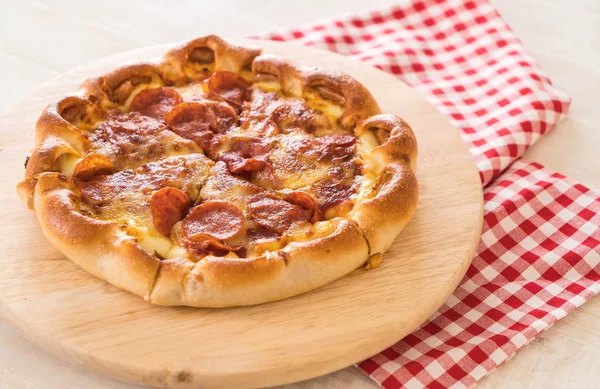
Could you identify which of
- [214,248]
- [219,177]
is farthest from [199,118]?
[214,248]

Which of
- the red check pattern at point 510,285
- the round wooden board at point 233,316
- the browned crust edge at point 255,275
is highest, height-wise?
the browned crust edge at point 255,275

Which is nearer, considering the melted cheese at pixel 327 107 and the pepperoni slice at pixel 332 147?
the pepperoni slice at pixel 332 147

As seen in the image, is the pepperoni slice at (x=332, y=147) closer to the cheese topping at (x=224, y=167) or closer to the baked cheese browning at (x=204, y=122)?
the cheese topping at (x=224, y=167)

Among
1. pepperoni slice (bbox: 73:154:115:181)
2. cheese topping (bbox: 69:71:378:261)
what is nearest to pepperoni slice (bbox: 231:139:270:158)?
cheese topping (bbox: 69:71:378:261)

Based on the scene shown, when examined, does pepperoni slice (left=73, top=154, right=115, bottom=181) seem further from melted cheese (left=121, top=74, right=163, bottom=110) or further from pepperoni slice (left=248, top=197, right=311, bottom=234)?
pepperoni slice (left=248, top=197, right=311, bottom=234)

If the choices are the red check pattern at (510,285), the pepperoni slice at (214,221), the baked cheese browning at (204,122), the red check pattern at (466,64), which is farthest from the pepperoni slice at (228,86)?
the red check pattern at (510,285)

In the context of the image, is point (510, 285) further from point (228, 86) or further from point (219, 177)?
point (228, 86)

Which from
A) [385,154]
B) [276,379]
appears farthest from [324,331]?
[385,154]
